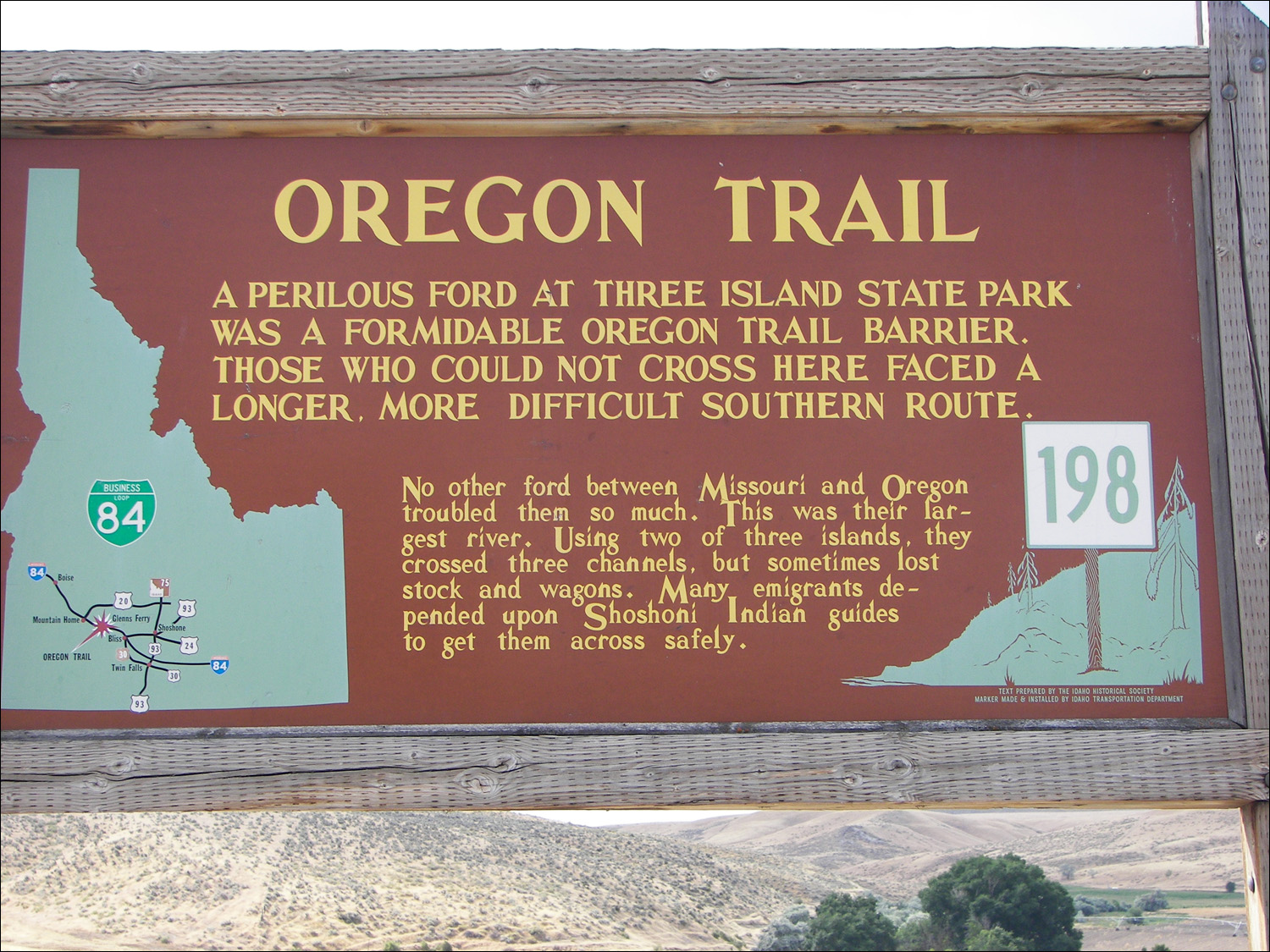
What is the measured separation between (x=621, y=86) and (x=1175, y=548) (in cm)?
267

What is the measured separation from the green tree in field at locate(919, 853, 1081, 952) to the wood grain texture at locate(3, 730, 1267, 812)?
86.3 ft

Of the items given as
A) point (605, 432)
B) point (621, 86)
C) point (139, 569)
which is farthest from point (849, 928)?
point (621, 86)

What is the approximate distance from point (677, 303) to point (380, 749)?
194cm

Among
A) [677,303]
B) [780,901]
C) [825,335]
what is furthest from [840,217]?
[780,901]

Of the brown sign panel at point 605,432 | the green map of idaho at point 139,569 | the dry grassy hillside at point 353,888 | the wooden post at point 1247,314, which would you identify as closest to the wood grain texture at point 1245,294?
the wooden post at point 1247,314

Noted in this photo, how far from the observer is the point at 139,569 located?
149 inches

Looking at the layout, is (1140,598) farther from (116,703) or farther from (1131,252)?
(116,703)

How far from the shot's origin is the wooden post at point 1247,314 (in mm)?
3678

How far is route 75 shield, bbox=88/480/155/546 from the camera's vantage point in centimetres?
380

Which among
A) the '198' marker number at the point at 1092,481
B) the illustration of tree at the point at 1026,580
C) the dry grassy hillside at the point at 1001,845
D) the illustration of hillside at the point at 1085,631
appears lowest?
the dry grassy hillside at the point at 1001,845

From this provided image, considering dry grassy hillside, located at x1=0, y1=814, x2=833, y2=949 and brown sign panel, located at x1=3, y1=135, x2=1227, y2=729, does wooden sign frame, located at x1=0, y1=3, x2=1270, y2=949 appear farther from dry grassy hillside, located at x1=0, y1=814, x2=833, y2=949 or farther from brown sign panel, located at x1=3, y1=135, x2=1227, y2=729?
dry grassy hillside, located at x1=0, y1=814, x2=833, y2=949

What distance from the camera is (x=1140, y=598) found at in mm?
3756

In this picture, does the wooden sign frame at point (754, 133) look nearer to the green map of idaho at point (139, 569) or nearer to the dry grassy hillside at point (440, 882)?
the green map of idaho at point (139, 569)

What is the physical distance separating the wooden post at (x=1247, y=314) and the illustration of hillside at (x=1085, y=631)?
184mm
